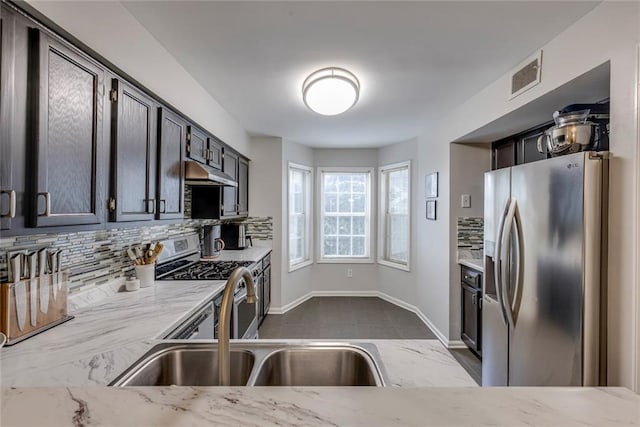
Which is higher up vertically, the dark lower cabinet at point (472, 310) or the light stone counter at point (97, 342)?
the light stone counter at point (97, 342)

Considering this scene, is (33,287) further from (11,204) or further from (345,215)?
(345,215)

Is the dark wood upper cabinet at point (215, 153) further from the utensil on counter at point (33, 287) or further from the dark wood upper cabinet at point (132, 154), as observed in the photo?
the utensil on counter at point (33, 287)

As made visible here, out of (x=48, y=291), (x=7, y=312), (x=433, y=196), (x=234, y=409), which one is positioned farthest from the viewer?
(x=433, y=196)

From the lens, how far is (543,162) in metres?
1.61

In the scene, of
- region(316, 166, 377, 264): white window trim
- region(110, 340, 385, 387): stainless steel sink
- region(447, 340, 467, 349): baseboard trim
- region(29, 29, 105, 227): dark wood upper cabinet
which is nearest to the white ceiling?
region(29, 29, 105, 227): dark wood upper cabinet

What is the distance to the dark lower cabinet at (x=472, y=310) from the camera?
2.96 metres

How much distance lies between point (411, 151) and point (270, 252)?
2510 millimetres

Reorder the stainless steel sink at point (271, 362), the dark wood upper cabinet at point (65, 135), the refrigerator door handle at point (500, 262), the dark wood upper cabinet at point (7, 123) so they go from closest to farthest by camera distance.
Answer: the dark wood upper cabinet at point (7, 123) → the dark wood upper cabinet at point (65, 135) → the stainless steel sink at point (271, 362) → the refrigerator door handle at point (500, 262)

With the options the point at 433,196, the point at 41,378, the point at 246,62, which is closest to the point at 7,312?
the point at 41,378

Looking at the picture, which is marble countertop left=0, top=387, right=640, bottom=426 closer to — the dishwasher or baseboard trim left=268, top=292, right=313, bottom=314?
the dishwasher

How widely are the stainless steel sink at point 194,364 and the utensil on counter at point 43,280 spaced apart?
0.61 m

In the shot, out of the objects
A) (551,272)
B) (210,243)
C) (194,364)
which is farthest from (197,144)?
(551,272)

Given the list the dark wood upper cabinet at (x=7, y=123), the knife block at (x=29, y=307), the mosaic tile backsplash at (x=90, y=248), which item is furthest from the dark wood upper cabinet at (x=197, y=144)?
the dark wood upper cabinet at (x=7, y=123)

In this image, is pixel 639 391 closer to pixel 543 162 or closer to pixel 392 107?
pixel 543 162
